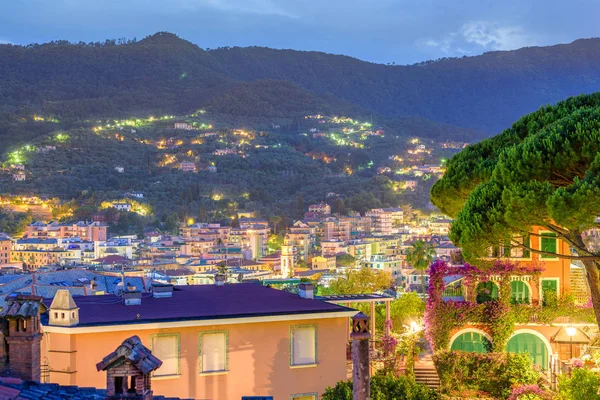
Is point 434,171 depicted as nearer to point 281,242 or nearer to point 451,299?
point 281,242

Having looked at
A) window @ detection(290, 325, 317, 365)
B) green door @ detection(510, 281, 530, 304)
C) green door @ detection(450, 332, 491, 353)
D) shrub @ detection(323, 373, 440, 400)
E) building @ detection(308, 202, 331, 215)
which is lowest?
green door @ detection(450, 332, 491, 353)

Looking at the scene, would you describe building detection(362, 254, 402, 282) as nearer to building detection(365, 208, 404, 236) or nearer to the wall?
building detection(365, 208, 404, 236)

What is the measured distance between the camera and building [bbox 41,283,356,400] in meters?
10.4

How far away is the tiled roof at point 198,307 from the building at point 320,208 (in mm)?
102720

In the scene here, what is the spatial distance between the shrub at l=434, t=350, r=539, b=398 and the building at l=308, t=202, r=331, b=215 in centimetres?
10041

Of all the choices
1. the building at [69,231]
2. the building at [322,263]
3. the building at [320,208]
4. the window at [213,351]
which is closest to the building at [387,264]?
the building at [322,263]

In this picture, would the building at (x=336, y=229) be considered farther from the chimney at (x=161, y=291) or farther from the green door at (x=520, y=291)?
the chimney at (x=161, y=291)

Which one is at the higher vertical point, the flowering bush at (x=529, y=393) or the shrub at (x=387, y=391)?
the shrub at (x=387, y=391)

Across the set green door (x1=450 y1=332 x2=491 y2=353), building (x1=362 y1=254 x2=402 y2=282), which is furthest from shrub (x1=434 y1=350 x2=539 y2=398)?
building (x1=362 y1=254 x2=402 y2=282)

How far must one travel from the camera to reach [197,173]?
12400cm

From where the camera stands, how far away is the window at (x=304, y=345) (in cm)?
1182

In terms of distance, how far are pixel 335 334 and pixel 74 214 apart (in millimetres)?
98029

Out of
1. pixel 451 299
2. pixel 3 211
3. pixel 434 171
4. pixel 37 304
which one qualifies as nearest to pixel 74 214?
pixel 3 211

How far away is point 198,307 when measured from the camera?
38.0ft
